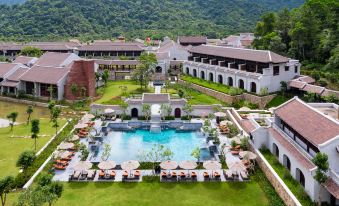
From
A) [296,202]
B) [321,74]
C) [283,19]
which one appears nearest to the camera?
[296,202]

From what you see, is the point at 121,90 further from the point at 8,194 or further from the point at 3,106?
the point at 8,194

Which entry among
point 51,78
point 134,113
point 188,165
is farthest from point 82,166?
point 51,78

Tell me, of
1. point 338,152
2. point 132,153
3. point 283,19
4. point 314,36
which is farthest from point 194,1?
point 338,152

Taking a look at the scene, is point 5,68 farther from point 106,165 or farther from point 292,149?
point 292,149

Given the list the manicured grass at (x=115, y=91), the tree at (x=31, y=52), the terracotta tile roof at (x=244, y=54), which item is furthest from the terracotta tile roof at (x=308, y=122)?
the tree at (x=31, y=52)

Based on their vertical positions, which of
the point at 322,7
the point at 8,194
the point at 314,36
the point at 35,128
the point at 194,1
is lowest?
the point at 8,194

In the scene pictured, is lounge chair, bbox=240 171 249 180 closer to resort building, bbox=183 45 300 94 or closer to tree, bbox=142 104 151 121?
tree, bbox=142 104 151 121
